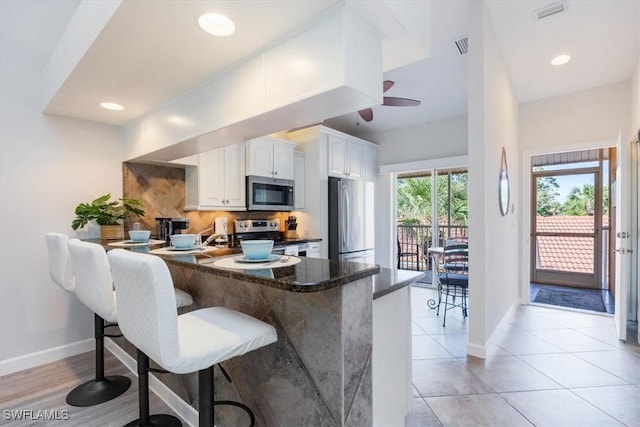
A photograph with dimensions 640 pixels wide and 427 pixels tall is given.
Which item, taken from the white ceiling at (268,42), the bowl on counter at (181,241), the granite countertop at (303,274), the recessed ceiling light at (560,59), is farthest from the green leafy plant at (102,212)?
the recessed ceiling light at (560,59)

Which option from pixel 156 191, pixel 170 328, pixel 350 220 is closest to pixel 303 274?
pixel 170 328

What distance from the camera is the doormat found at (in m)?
4.23

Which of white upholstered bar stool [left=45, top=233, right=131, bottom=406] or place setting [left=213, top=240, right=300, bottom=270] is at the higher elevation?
place setting [left=213, top=240, right=300, bottom=270]

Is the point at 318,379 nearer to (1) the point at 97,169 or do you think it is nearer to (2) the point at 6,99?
(1) the point at 97,169

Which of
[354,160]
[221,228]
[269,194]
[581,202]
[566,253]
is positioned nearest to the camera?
[221,228]

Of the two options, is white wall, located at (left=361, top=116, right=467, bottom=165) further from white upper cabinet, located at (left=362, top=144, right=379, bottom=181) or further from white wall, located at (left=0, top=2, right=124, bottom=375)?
white wall, located at (left=0, top=2, right=124, bottom=375)

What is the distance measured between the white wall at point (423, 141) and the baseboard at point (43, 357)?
15.5 feet

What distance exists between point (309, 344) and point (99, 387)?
1.92 metres

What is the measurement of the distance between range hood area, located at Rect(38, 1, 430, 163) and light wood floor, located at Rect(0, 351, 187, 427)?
1.82 meters

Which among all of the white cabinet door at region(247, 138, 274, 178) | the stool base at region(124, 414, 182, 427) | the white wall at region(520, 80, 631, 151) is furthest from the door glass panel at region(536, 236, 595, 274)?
the stool base at region(124, 414, 182, 427)

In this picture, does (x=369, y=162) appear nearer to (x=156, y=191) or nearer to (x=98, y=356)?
(x=156, y=191)

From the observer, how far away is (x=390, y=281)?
1.57 m

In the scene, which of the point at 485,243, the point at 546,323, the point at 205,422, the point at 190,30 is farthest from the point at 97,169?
the point at 546,323

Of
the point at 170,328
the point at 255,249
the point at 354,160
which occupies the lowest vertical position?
the point at 170,328
